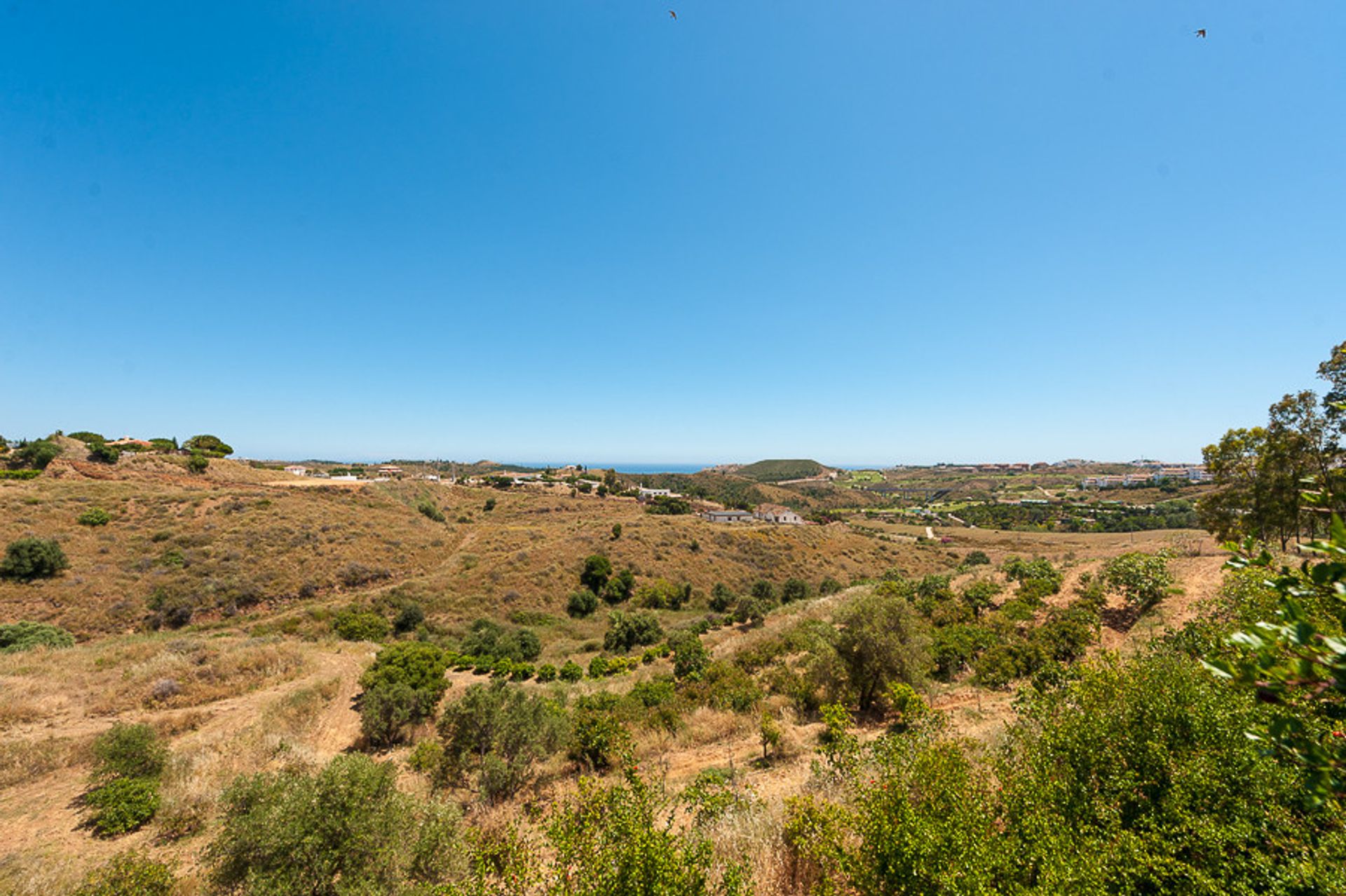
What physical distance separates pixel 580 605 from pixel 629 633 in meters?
7.98

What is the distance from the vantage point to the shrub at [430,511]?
46.7 m

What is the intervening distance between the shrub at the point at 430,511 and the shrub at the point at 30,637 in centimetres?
2571

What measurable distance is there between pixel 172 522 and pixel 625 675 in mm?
32669

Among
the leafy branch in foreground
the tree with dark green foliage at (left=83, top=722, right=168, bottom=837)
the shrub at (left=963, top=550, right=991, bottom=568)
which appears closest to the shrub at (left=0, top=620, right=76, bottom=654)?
the tree with dark green foliage at (left=83, top=722, right=168, bottom=837)

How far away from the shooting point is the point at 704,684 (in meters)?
15.6

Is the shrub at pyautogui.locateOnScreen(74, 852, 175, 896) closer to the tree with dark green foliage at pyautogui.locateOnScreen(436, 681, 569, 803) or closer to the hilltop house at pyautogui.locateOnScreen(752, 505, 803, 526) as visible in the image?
the tree with dark green foliage at pyautogui.locateOnScreen(436, 681, 569, 803)

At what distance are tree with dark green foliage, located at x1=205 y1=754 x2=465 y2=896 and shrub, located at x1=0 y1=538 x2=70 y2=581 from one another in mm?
29048

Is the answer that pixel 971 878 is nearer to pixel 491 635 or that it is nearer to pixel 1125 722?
pixel 1125 722

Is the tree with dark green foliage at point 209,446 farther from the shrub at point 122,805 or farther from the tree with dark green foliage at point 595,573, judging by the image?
the shrub at point 122,805

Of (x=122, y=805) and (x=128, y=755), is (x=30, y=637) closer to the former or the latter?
(x=128, y=755)

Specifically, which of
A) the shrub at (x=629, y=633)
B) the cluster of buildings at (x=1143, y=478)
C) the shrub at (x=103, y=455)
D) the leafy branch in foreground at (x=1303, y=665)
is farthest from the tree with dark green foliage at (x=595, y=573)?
the cluster of buildings at (x=1143, y=478)

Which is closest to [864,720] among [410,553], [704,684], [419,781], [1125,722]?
[704,684]

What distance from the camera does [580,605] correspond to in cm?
3203

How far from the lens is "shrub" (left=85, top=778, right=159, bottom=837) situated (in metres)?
9.05
